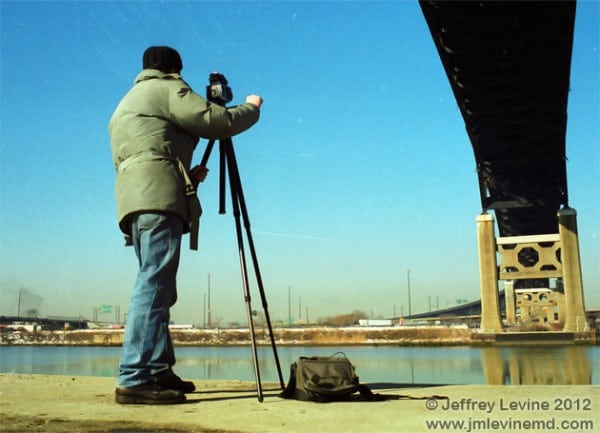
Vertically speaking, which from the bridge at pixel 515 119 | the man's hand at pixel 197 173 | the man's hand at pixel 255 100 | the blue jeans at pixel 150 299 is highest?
the bridge at pixel 515 119

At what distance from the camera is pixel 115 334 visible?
6600 centimetres

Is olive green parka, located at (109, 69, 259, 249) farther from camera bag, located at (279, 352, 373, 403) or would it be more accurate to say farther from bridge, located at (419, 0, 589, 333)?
bridge, located at (419, 0, 589, 333)

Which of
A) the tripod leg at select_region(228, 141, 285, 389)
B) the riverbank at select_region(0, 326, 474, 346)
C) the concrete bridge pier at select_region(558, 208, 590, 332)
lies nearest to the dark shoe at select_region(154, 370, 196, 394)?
the tripod leg at select_region(228, 141, 285, 389)

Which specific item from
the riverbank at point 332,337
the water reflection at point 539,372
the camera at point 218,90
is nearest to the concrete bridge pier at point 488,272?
the riverbank at point 332,337

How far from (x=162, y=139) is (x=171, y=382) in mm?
1272

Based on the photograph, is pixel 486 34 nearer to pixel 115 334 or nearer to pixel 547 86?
pixel 547 86

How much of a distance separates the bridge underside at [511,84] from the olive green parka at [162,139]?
14327mm

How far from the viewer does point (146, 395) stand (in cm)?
294

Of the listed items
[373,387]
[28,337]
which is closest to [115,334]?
[28,337]

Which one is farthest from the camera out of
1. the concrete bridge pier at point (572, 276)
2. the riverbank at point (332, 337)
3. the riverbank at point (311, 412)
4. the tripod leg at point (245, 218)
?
the riverbank at point (332, 337)

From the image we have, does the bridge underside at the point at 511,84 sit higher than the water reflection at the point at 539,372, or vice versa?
the bridge underside at the point at 511,84

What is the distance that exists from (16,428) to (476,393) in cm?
227

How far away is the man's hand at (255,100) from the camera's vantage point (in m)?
3.46

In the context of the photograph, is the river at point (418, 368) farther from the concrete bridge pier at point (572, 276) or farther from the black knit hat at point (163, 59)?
the concrete bridge pier at point (572, 276)
